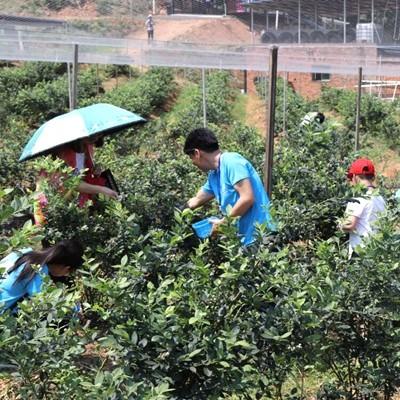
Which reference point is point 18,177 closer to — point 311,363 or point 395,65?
point 311,363

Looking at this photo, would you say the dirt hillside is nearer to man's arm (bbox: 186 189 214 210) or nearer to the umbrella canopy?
the umbrella canopy

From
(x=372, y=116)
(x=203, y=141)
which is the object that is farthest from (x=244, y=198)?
(x=372, y=116)

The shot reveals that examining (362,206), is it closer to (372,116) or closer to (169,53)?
(169,53)

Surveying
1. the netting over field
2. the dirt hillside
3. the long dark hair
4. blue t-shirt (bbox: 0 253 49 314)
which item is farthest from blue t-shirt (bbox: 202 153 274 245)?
the dirt hillside

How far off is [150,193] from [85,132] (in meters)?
0.54

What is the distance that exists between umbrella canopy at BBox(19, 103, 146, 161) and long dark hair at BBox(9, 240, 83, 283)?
101 cm

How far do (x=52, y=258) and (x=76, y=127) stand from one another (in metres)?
1.19

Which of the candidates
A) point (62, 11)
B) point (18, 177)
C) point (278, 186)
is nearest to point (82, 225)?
point (278, 186)

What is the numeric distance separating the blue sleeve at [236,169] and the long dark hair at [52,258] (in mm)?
831

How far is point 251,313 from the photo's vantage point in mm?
2352

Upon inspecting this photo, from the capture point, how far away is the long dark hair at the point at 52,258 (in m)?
2.97

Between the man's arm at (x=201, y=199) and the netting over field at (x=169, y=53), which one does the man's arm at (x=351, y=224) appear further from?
the netting over field at (x=169, y=53)

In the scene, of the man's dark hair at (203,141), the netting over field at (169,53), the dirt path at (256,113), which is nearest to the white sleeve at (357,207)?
the man's dark hair at (203,141)

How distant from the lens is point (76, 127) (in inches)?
158
